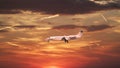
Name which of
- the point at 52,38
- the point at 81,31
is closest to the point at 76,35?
the point at 81,31

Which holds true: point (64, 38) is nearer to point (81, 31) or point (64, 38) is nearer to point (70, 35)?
point (70, 35)

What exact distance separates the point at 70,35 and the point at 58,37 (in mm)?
2559

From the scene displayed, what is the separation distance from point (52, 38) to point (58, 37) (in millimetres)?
1264

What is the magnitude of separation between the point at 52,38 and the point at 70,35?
12.4 ft

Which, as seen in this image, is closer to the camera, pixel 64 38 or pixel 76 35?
pixel 64 38

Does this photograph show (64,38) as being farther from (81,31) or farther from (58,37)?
(81,31)

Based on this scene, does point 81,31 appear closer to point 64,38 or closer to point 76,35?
point 76,35

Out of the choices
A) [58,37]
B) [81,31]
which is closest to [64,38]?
[58,37]

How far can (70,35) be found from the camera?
4181 cm

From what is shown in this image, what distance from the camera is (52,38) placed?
136 ft

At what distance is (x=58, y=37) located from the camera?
1630 inches

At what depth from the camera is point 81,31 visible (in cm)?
4369

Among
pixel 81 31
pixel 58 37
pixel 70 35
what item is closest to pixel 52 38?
pixel 58 37

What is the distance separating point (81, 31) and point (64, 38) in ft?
17.8
